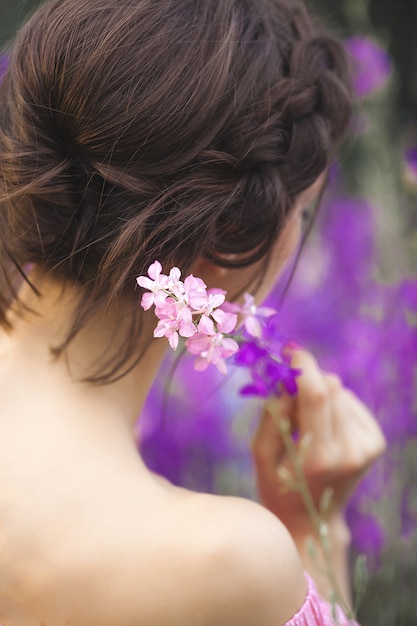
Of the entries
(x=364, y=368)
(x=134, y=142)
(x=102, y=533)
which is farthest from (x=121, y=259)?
(x=364, y=368)

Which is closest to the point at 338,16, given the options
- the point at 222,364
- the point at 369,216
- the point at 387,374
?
the point at 369,216

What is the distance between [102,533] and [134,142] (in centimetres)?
36

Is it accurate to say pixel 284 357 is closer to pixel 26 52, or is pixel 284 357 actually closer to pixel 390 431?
pixel 26 52

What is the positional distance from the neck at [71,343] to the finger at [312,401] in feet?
0.92

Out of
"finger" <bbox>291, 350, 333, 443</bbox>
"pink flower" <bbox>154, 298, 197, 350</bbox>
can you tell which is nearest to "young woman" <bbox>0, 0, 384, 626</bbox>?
"pink flower" <bbox>154, 298, 197, 350</bbox>

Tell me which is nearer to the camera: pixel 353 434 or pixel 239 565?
pixel 239 565

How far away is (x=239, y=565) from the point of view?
705 millimetres

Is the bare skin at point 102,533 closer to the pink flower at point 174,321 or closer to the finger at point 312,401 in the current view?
the pink flower at point 174,321

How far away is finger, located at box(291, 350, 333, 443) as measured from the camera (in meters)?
1.04

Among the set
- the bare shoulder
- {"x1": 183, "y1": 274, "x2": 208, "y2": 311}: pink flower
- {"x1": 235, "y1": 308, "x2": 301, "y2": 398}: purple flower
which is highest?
{"x1": 183, "y1": 274, "x2": 208, "y2": 311}: pink flower

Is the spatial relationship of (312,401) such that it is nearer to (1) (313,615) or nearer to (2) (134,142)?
(1) (313,615)

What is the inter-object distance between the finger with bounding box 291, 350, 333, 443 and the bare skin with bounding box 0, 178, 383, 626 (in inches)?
12.3

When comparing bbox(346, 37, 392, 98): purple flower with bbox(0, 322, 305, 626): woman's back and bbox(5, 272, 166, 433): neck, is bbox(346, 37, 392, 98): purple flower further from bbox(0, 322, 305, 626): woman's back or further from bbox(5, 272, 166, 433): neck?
bbox(0, 322, 305, 626): woman's back

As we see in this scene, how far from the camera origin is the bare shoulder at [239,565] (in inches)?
27.6
